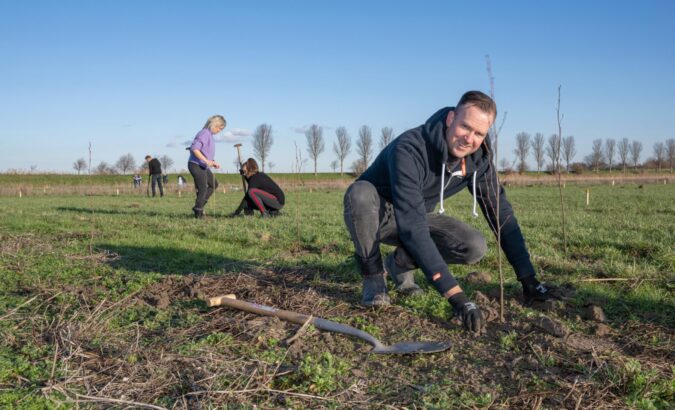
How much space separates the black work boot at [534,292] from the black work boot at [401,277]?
76 centimetres

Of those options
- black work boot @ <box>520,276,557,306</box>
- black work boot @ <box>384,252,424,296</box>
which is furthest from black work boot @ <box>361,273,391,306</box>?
black work boot @ <box>520,276,557,306</box>

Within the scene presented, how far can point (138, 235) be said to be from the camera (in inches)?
323

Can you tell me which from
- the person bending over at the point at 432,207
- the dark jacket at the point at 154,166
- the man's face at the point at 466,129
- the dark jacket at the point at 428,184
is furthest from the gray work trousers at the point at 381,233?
the dark jacket at the point at 154,166

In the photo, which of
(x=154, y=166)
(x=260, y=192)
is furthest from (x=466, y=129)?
(x=154, y=166)

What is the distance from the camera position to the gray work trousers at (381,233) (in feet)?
13.0

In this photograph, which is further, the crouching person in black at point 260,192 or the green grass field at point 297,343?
the crouching person in black at point 260,192

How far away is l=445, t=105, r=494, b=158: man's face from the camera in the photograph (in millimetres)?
3338

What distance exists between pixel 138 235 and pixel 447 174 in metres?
5.79

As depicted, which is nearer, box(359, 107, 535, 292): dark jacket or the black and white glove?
the black and white glove

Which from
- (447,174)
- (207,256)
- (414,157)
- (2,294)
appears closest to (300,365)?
(414,157)

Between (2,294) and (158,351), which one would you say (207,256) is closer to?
(2,294)

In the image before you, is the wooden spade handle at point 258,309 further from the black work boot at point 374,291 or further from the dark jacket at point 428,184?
the dark jacket at point 428,184

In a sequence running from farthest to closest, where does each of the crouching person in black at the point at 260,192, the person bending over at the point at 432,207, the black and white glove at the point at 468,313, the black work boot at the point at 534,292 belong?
the crouching person in black at the point at 260,192 → the black work boot at the point at 534,292 → the person bending over at the point at 432,207 → the black and white glove at the point at 468,313

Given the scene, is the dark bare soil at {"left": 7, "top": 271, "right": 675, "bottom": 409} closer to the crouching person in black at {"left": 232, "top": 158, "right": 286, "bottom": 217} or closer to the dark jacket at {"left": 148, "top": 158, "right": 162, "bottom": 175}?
the crouching person in black at {"left": 232, "top": 158, "right": 286, "bottom": 217}
